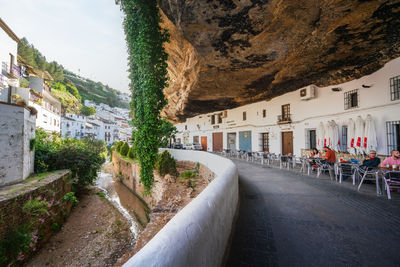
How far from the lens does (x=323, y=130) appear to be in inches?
394

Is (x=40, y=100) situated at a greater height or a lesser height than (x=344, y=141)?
greater

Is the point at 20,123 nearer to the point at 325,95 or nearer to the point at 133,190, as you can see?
the point at 133,190

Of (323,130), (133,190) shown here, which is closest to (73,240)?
(133,190)

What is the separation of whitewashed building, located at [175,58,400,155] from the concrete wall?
46.1 feet

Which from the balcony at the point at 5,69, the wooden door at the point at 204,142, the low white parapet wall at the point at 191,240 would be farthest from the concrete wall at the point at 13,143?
the wooden door at the point at 204,142

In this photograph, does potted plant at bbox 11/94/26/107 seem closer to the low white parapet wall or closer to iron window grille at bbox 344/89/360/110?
the low white parapet wall

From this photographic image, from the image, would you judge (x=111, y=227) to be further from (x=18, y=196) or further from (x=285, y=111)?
(x=285, y=111)

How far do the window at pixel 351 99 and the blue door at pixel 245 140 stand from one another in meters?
7.85

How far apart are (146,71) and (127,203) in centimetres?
858

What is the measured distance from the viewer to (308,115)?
11219mm

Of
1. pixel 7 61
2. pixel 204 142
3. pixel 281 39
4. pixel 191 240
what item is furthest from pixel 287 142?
pixel 7 61

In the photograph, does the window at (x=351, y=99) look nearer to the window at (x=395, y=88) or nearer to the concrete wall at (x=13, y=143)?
the window at (x=395, y=88)

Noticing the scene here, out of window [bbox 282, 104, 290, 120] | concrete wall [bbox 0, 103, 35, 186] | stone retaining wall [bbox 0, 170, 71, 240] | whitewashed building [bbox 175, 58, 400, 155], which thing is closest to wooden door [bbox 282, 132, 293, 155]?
whitewashed building [bbox 175, 58, 400, 155]

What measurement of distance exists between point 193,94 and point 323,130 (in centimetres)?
834
